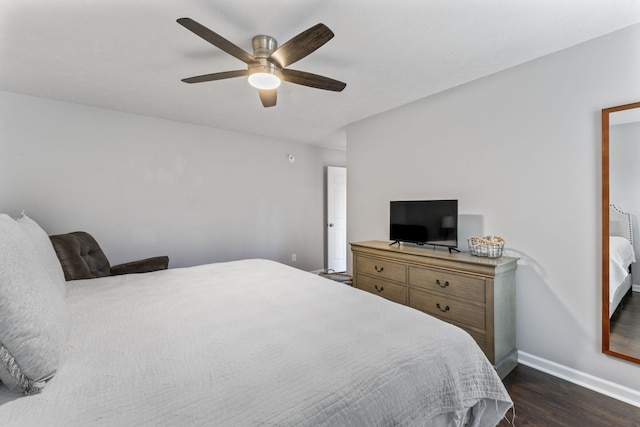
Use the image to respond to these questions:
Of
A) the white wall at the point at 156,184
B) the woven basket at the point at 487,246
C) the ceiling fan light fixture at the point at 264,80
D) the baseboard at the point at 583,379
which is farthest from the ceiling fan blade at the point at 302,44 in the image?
the baseboard at the point at 583,379

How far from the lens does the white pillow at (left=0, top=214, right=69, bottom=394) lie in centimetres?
75

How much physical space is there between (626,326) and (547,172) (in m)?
1.15

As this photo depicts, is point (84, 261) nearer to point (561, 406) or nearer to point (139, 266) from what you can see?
Result: point (139, 266)

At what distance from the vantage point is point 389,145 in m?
3.36

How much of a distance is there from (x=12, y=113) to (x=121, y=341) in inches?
125

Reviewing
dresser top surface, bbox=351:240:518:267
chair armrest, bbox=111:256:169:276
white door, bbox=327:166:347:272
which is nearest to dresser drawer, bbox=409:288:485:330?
dresser top surface, bbox=351:240:518:267

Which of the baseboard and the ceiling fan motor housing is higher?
the ceiling fan motor housing

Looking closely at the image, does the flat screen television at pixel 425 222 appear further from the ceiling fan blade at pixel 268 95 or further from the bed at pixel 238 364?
the ceiling fan blade at pixel 268 95

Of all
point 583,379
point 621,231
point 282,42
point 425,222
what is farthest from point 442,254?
point 282,42

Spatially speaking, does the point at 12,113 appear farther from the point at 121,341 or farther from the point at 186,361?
the point at 186,361

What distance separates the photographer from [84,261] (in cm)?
234

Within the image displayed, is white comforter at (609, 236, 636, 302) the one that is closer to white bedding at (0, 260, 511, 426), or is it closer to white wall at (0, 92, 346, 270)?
white bedding at (0, 260, 511, 426)

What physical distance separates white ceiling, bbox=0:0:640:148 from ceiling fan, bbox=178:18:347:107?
5.0 inches

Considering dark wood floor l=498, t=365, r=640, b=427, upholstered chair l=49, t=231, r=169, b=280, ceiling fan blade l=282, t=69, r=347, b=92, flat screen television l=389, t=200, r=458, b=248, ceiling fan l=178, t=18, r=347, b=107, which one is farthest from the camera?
flat screen television l=389, t=200, r=458, b=248
